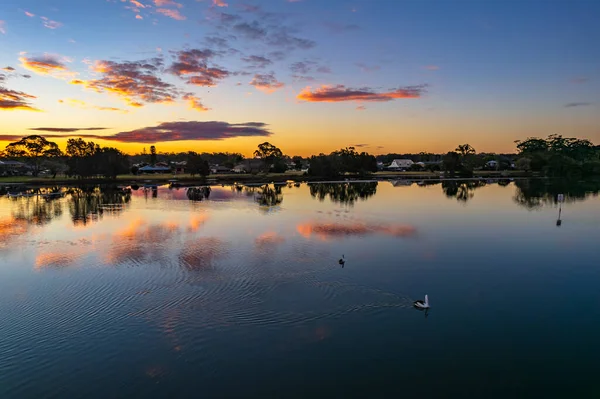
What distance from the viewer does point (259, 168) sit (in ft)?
569

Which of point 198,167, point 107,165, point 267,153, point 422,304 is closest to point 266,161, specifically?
point 267,153

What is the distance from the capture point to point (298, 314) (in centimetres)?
1869

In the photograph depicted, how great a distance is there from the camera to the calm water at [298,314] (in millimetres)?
→ 13688

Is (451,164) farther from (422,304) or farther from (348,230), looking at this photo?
(422,304)

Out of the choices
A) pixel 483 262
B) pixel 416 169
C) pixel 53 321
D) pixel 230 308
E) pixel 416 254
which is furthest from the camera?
pixel 416 169

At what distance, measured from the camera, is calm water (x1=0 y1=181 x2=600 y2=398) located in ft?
44.9

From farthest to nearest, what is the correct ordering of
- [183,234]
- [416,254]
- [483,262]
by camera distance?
[183,234]
[416,254]
[483,262]

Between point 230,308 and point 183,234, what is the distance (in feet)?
69.9

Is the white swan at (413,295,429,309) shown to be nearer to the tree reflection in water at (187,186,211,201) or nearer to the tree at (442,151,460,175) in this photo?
the tree reflection in water at (187,186,211,201)

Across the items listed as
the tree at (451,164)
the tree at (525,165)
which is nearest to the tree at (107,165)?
the tree at (451,164)

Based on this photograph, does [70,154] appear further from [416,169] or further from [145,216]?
[416,169]

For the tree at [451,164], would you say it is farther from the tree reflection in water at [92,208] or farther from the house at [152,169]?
the tree reflection in water at [92,208]

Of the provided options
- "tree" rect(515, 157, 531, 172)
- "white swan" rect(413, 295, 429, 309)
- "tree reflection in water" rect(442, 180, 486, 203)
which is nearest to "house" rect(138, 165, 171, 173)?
"tree reflection in water" rect(442, 180, 486, 203)

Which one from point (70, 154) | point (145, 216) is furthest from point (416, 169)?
point (145, 216)
